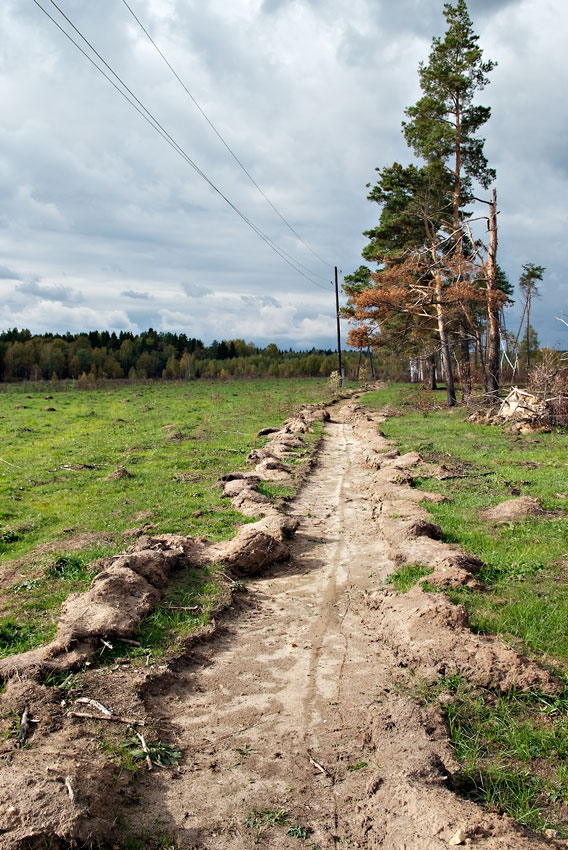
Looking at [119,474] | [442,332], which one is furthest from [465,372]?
[119,474]

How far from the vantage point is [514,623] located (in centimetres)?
542

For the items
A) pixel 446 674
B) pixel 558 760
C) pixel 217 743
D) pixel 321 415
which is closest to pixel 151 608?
pixel 217 743

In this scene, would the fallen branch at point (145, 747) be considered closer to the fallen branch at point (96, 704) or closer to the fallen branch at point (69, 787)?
the fallen branch at point (96, 704)

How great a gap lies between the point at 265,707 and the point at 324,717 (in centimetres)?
48

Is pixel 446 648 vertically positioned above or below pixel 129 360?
below

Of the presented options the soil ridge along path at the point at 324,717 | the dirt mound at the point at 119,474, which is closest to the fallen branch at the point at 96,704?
the soil ridge along path at the point at 324,717

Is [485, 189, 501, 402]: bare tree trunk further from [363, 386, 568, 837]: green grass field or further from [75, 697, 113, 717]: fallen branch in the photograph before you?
[75, 697, 113, 717]: fallen branch

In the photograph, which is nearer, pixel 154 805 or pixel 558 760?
pixel 154 805

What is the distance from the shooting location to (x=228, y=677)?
194 inches

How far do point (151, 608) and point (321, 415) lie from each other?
1989cm

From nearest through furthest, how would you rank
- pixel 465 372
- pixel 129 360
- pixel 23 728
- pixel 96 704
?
pixel 23 728
pixel 96 704
pixel 465 372
pixel 129 360

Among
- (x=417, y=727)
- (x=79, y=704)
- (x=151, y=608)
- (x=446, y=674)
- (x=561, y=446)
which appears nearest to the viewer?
(x=417, y=727)

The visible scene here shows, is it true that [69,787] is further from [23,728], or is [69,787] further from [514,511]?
[514,511]

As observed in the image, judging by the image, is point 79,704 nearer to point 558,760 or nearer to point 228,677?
point 228,677
